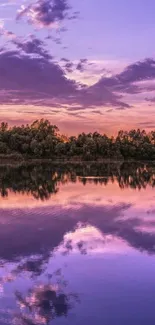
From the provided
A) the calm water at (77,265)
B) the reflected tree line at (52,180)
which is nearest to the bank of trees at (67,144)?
the reflected tree line at (52,180)

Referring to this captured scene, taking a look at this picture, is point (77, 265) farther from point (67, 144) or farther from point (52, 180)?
point (67, 144)

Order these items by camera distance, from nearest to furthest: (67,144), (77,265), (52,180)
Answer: (77,265)
(52,180)
(67,144)

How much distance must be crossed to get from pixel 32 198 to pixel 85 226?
9.52 meters

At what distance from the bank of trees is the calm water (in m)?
82.0

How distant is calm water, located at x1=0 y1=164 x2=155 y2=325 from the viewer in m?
9.04

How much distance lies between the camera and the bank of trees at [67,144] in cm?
10600

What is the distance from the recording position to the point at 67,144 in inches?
4350

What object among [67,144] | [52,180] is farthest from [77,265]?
[67,144]

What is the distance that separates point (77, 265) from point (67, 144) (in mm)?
98173

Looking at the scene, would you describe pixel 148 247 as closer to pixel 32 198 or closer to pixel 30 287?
pixel 30 287

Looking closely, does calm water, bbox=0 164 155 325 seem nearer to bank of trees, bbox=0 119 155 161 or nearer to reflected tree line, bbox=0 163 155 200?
reflected tree line, bbox=0 163 155 200

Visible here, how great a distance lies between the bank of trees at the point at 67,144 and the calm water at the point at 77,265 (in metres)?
82.0

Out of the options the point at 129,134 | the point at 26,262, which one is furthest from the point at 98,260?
the point at 129,134

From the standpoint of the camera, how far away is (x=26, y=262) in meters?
12.9
